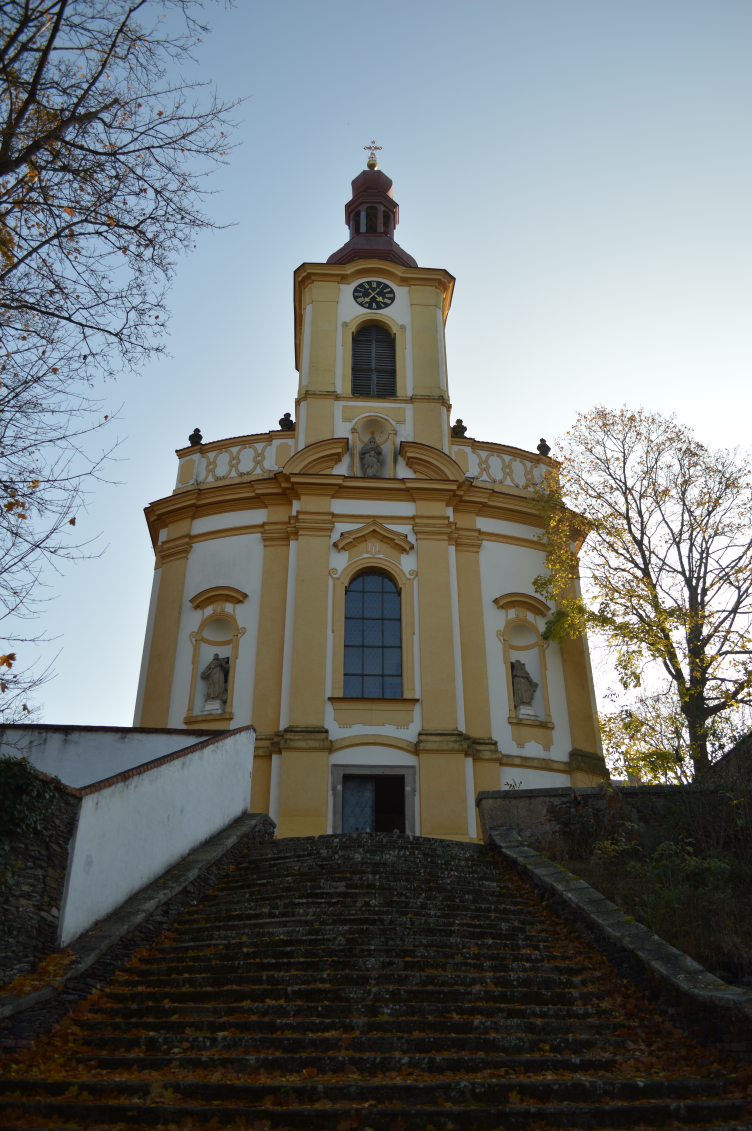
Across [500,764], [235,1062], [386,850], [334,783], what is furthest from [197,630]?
[235,1062]

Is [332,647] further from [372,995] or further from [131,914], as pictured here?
[372,995]

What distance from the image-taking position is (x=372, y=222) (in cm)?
2645

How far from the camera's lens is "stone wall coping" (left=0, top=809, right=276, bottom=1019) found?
22.2ft

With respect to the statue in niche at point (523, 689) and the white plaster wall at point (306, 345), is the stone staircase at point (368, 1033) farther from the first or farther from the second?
the white plaster wall at point (306, 345)

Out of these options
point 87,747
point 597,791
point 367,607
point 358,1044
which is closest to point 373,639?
point 367,607

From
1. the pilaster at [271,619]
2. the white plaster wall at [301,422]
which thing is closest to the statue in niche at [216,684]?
the pilaster at [271,619]

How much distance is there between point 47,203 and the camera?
25.1ft

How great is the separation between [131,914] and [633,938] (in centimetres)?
451

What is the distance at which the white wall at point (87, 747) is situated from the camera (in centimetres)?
1213

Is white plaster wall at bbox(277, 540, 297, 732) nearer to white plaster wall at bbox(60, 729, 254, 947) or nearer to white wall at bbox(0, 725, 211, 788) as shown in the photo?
white plaster wall at bbox(60, 729, 254, 947)

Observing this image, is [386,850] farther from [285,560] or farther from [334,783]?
[285,560]

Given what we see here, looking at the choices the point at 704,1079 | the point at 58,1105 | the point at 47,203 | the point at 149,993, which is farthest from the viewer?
the point at 47,203

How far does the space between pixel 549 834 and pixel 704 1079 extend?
228 inches

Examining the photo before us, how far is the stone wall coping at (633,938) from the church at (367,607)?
5.74 metres
